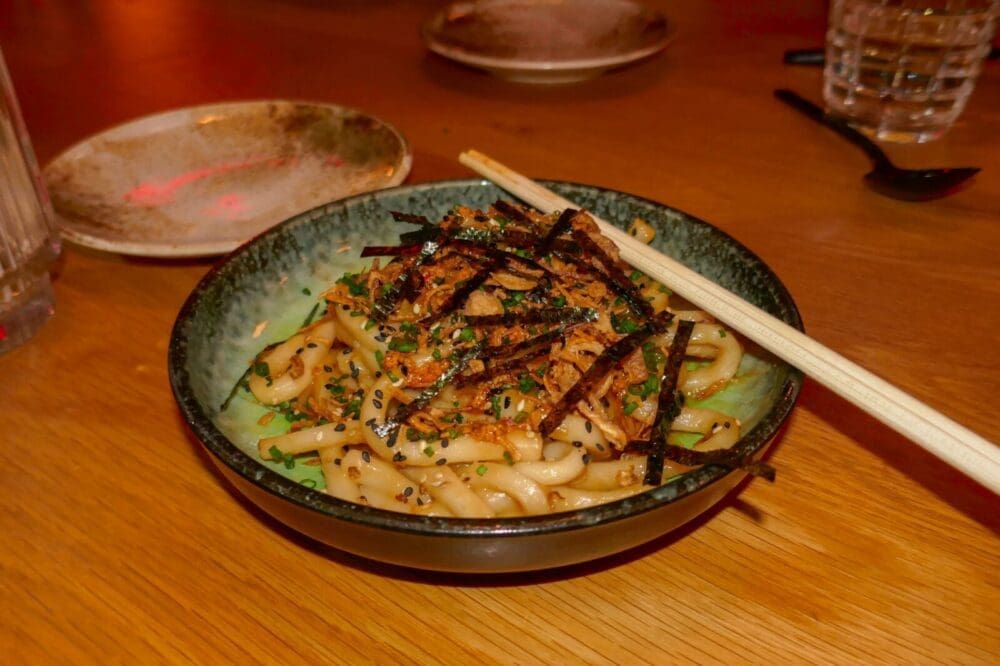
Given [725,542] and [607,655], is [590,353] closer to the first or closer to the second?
[725,542]

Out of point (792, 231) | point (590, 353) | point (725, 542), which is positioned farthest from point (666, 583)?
point (792, 231)

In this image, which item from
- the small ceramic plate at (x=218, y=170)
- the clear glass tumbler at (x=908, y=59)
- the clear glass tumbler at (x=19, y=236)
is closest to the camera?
the clear glass tumbler at (x=19, y=236)

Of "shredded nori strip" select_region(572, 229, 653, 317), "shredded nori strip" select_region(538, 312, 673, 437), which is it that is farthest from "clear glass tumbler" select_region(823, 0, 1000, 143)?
"shredded nori strip" select_region(538, 312, 673, 437)

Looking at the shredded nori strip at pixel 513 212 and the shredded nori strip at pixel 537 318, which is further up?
the shredded nori strip at pixel 513 212

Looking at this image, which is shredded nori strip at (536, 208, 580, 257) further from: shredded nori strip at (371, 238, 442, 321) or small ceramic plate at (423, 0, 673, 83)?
small ceramic plate at (423, 0, 673, 83)

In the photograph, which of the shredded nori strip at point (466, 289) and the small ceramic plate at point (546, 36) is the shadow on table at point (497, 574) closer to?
the shredded nori strip at point (466, 289)

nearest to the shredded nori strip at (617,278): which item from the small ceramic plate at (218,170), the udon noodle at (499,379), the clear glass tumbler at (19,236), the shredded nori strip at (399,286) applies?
the udon noodle at (499,379)
